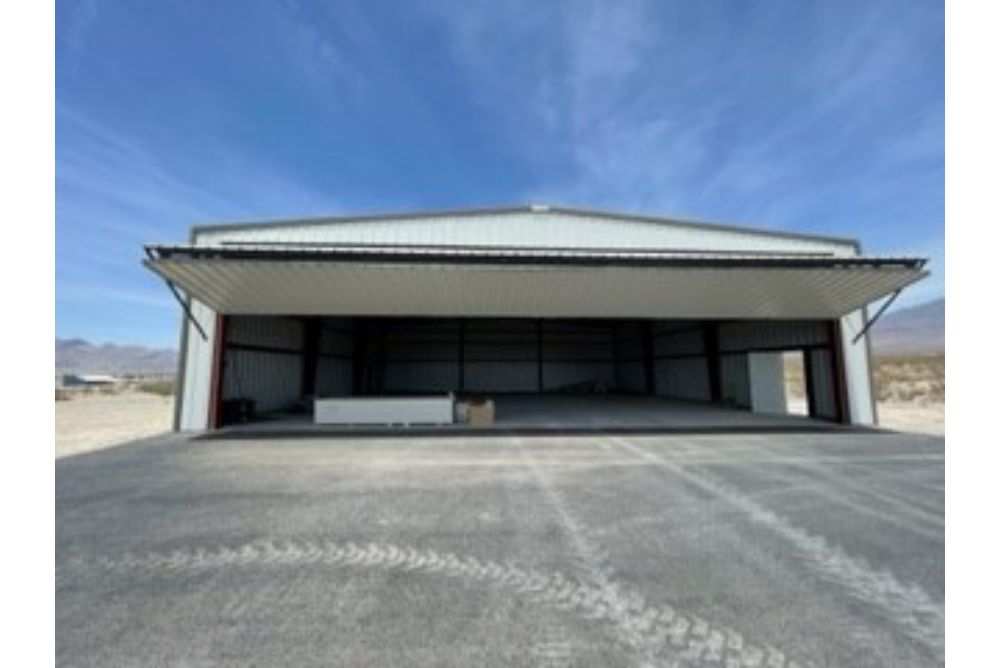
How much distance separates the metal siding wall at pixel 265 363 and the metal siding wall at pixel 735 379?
20.9 m

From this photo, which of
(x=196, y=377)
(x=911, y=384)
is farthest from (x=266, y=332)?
(x=911, y=384)

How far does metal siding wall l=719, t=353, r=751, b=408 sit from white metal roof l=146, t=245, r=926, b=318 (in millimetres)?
6239

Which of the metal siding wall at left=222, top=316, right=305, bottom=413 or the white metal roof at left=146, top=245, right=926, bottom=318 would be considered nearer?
the white metal roof at left=146, top=245, right=926, bottom=318

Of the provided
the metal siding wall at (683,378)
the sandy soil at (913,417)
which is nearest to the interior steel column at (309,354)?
the metal siding wall at (683,378)

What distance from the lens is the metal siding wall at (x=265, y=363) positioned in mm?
17328

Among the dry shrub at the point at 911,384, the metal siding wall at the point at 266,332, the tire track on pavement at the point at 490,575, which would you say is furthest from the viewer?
the dry shrub at the point at 911,384

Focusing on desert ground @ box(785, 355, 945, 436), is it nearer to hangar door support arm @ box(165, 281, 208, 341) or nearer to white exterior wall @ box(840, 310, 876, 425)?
white exterior wall @ box(840, 310, 876, 425)

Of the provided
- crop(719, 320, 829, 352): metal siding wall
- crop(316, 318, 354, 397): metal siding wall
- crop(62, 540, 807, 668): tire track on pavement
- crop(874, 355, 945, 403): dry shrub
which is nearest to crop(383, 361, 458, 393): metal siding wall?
crop(316, 318, 354, 397): metal siding wall

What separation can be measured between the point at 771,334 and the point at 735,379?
143 inches

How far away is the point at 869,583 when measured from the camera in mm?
4559

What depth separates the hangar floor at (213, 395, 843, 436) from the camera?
15.2m

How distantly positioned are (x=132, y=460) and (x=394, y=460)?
19.3ft

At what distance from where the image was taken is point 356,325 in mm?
27828

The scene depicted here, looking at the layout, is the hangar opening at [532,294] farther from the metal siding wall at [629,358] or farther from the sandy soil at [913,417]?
the metal siding wall at [629,358]
